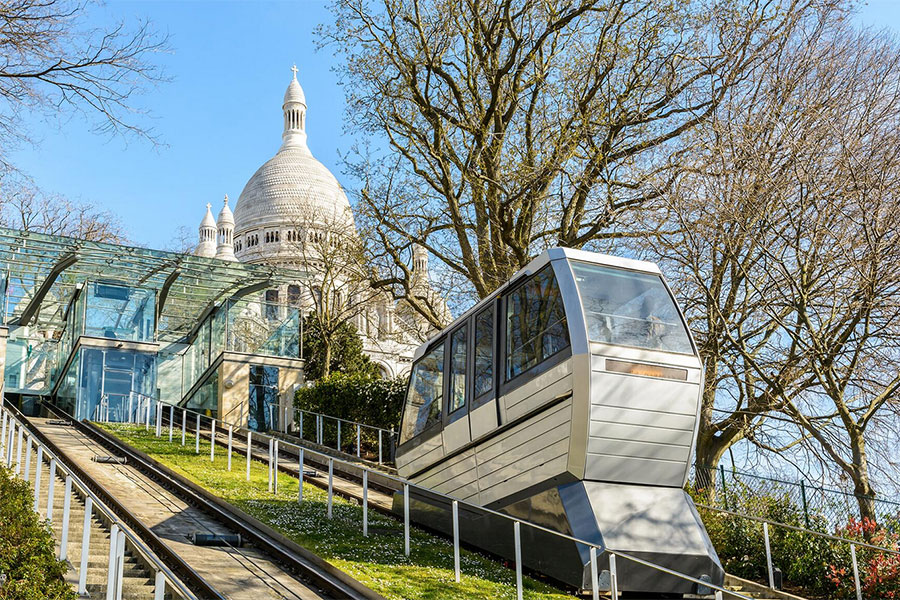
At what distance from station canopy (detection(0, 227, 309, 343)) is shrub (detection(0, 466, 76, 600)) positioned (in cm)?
2023

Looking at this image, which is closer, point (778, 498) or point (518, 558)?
point (518, 558)

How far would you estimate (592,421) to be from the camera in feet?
33.1

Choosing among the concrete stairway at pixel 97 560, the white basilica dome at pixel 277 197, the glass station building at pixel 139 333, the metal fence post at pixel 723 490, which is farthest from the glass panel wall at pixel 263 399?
the white basilica dome at pixel 277 197

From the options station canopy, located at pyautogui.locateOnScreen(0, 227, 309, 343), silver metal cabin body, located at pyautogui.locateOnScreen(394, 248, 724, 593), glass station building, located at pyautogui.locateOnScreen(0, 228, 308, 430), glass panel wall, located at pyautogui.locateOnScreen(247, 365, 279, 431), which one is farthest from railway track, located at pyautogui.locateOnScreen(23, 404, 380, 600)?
glass panel wall, located at pyautogui.locateOnScreen(247, 365, 279, 431)

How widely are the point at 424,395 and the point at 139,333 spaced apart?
67.7ft

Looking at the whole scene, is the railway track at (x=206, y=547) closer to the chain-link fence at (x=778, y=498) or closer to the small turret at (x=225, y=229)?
the chain-link fence at (x=778, y=498)

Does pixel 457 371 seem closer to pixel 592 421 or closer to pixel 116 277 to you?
pixel 592 421

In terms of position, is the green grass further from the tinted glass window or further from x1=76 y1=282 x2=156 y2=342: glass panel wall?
x1=76 y1=282 x2=156 y2=342: glass panel wall

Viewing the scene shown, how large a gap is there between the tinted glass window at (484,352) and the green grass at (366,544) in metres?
2.27

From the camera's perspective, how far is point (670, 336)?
10.8 metres

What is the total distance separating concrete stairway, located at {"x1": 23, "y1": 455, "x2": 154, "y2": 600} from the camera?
32.1 feet

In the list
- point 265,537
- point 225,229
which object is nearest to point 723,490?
point 265,537

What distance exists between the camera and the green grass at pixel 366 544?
→ 10.4 metres

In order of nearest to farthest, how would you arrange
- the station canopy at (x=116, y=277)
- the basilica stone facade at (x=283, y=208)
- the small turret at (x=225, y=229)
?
1. the station canopy at (x=116, y=277)
2. the basilica stone facade at (x=283, y=208)
3. the small turret at (x=225, y=229)
